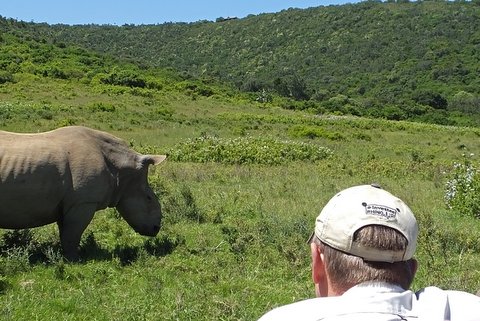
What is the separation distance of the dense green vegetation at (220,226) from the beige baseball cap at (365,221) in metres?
3.79

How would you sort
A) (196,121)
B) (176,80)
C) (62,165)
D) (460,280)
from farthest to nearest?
(176,80), (196,121), (62,165), (460,280)

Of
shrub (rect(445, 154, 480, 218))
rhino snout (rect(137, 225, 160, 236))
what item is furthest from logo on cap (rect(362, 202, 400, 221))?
shrub (rect(445, 154, 480, 218))

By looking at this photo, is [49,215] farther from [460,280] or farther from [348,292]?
[348,292]

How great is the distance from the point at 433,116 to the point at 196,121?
33.2 m

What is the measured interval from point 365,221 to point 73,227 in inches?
257

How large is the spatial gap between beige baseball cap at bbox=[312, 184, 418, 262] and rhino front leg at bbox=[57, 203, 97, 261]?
631cm

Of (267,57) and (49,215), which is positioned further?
(267,57)

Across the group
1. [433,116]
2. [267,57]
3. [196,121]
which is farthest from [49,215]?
[267,57]

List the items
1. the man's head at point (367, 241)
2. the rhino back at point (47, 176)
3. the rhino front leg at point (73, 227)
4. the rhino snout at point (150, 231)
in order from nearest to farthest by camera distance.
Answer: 1. the man's head at point (367, 241)
2. the rhino back at point (47, 176)
3. the rhino front leg at point (73, 227)
4. the rhino snout at point (150, 231)

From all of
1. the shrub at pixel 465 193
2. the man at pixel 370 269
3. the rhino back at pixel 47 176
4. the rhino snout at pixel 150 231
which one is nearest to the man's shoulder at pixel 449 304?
the man at pixel 370 269

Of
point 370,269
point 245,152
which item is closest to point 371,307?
point 370,269

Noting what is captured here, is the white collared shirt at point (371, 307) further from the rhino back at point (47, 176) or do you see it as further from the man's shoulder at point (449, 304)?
the rhino back at point (47, 176)

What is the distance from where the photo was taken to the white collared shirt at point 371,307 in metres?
2.49

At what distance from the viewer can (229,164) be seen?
20109 mm
